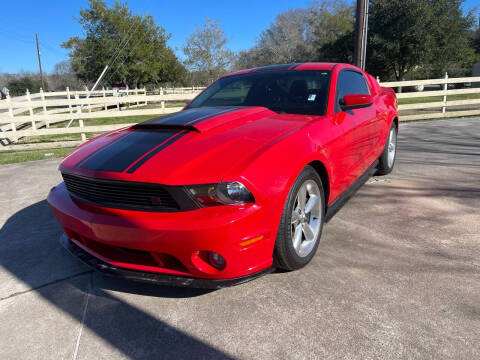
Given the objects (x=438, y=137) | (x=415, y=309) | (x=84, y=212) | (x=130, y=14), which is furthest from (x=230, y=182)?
(x=130, y=14)

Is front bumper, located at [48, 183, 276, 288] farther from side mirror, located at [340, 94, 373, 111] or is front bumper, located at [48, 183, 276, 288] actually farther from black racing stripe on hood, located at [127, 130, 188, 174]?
side mirror, located at [340, 94, 373, 111]

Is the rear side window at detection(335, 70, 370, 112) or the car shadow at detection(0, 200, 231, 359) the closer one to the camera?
the car shadow at detection(0, 200, 231, 359)

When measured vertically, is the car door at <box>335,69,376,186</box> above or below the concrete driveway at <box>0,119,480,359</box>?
above

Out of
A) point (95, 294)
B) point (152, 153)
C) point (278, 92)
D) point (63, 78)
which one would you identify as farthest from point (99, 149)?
point (63, 78)

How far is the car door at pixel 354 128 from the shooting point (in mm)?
2984

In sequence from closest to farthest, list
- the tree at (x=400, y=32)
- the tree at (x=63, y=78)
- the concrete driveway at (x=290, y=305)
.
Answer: the concrete driveway at (x=290, y=305)
the tree at (x=400, y=32)
the tree at (x=63, y=78)

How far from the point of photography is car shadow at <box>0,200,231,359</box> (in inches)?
71.1

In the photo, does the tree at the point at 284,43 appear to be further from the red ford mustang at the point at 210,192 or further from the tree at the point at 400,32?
the red ford mustang at the point at 210,192

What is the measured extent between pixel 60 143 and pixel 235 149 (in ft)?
28.1

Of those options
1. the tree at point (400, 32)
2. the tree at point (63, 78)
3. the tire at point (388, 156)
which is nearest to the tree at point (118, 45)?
the tree at point (400, 32)

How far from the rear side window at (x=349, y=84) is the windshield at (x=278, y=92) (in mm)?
148

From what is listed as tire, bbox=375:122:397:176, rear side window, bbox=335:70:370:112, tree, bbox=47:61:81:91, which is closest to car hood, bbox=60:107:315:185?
rear side window, bbox=335:70:370:112

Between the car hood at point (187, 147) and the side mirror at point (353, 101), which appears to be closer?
the car hood at point (187, 147)

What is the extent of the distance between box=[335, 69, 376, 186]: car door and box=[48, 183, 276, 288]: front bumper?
1.39 meters
